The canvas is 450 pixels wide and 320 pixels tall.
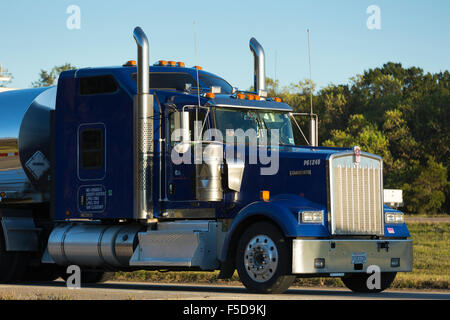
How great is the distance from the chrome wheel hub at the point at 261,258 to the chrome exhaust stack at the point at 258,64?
5.11m

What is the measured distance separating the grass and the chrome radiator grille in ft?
8.75

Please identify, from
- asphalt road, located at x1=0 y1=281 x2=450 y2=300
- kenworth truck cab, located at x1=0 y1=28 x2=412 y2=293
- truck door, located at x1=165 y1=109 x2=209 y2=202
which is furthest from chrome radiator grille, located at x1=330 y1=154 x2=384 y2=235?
truck door, located at x1=165 y1=109 x2=209 y2=202

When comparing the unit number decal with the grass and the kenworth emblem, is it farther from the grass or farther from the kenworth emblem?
the grass

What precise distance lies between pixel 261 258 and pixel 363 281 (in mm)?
2574

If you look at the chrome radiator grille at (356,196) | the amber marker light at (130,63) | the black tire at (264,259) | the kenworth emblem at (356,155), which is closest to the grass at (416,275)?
the chrome radiator grille at (356,196)

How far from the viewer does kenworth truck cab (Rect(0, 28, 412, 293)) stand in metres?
14.0

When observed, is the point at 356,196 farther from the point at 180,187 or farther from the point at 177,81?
the point at 177,81

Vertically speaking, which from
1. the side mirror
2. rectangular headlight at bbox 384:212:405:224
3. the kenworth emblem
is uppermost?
the side mirror

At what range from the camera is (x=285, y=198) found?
1431 centimetres

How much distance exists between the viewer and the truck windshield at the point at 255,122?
597 inches

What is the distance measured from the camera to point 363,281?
612 inches

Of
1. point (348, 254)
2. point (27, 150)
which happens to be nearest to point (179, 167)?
point (348, 254)
